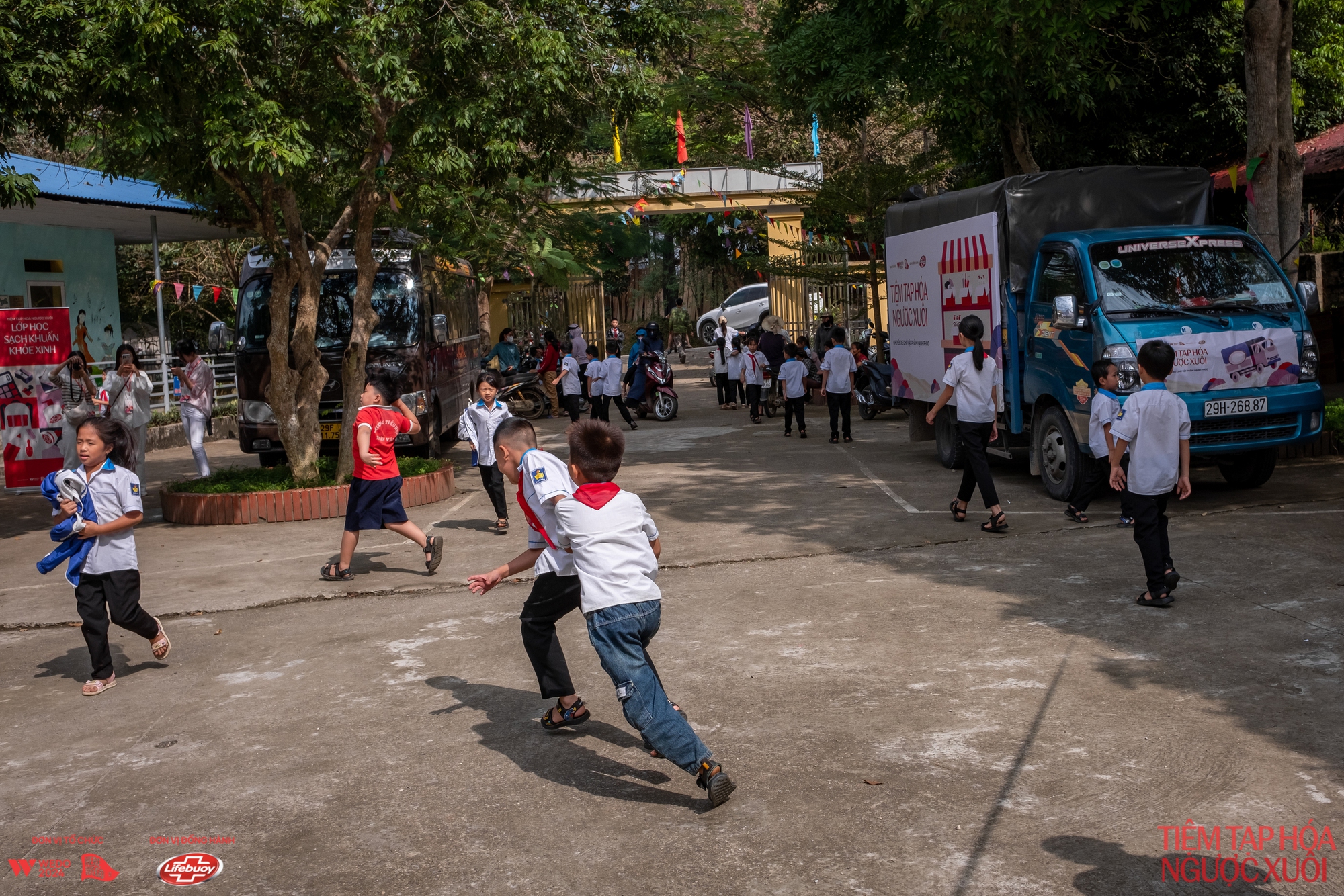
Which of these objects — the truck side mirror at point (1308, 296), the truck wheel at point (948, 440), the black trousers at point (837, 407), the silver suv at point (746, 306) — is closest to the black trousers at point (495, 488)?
the truck wheel at point (948, 440)

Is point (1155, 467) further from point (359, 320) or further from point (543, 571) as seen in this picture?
point (359, 320)

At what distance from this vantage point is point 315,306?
38.8 ft

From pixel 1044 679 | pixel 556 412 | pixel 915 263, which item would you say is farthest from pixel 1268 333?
pixel 556 412

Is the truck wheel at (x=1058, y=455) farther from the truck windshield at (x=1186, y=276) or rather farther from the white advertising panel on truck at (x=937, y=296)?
the truck windshield at (x=1186, y=276)

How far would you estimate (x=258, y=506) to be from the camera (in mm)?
11312

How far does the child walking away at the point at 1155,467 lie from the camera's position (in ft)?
21.5

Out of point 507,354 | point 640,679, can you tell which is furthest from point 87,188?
point 640,679

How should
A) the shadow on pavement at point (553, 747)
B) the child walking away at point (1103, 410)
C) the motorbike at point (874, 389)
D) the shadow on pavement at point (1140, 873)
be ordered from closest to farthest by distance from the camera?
the shadow on pavement at point (1140, 873), the shadow on pavement at point (553, 747), the child walking away at point (1103, 410), the motorbike at point (874, 389)

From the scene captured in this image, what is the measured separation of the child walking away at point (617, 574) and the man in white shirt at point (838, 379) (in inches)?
412

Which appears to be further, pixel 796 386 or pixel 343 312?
pixel 796 386

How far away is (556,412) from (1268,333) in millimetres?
13961

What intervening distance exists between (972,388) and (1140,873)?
19.5 feet

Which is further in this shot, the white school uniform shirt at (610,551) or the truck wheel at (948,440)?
the truck wheel at (948,440)

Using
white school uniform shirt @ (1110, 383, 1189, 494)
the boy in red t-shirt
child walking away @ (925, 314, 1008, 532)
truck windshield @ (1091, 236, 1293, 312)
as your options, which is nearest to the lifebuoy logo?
the boy in red t-shirt
